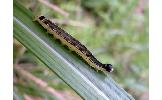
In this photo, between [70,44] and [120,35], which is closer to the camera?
[70,44]

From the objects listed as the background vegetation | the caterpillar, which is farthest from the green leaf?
the background vegetation

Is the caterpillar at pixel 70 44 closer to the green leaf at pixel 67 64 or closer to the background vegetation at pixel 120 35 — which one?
the green leaf at pixel 67 64

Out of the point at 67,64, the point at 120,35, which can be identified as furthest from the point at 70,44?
the point at 120,35

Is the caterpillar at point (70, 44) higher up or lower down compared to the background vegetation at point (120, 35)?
lower down

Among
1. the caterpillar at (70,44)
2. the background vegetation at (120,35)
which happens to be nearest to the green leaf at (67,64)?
the caterpillar at (70,44)

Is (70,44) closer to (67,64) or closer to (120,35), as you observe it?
(67,64)

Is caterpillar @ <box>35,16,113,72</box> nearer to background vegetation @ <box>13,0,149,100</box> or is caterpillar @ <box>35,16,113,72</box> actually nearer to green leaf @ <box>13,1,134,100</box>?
green leaf @ <box>13,1,134,100</box>

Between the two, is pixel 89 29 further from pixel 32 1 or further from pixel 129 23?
pixel 32 1
